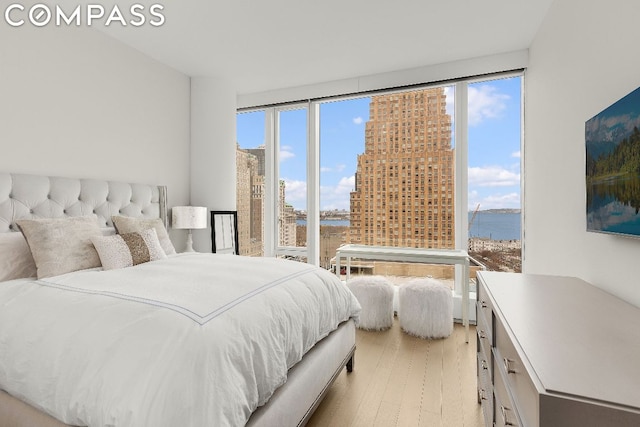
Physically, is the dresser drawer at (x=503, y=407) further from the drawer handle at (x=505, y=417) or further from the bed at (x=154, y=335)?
the bed at (x=154, y=335)

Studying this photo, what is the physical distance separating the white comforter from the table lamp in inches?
61.1

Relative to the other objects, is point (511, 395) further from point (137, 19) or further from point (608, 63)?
point (137, 19)

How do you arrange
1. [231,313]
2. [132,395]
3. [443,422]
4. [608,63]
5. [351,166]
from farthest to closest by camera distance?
1. [351,166]
2. [443,422]
3. [608,63]
4. [231,313]
5. [132,395]

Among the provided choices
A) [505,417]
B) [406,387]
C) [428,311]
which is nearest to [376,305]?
[428,311]

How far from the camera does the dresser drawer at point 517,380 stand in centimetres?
75

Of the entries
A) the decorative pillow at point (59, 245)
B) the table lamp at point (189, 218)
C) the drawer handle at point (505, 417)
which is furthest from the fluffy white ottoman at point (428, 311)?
the decorative pillow at point (59, 245)

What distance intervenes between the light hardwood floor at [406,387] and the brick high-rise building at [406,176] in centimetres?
127

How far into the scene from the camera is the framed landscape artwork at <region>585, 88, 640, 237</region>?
1229mm

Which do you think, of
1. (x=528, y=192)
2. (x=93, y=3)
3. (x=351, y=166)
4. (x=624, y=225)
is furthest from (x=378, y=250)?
(x=93, y=3)

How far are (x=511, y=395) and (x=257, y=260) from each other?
1.63 metres

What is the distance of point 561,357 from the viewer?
0.81 meters

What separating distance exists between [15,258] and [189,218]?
1461mm

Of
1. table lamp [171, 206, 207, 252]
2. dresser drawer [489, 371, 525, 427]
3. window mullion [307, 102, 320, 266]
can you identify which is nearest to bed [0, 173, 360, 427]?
dresser drawer [489, 371, 525, 427]

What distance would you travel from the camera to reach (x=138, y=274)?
1776mm
